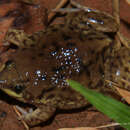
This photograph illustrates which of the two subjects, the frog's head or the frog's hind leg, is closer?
the frog's head

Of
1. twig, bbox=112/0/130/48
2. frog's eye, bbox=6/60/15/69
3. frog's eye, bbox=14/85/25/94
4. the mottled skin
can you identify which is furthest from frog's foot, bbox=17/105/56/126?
twig, bbox=112/0/130/48

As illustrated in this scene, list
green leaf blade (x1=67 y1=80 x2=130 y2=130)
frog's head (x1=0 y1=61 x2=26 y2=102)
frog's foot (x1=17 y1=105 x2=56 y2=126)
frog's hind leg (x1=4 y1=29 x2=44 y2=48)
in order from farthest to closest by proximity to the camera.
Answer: frog's hind leg (x1=4 y1=29 x2=44 y2=48) < frog's foot (x1=17 y1=105 x2=56 y2=126) < frog's head (x1=0 y1=61 x2=26 y2=102) < green leaf blade (x1=67 y1=80 x2=130 y2=130)

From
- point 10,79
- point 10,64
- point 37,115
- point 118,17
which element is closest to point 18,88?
point 10,79

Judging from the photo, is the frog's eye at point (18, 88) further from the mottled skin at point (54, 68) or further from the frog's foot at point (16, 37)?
the frog's foot at point (16, 37)

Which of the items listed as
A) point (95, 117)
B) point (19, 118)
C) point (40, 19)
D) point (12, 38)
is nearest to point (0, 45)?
point (12, 38)

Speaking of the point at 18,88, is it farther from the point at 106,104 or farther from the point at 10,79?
the point at 106,104

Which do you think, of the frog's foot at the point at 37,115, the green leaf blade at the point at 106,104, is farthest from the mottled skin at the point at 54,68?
the green leaf blade at the point at 106,104

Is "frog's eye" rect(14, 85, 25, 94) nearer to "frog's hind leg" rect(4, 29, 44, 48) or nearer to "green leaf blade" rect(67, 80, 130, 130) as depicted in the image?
"frog's hind leg" rect(4, 29, 44, 48)
